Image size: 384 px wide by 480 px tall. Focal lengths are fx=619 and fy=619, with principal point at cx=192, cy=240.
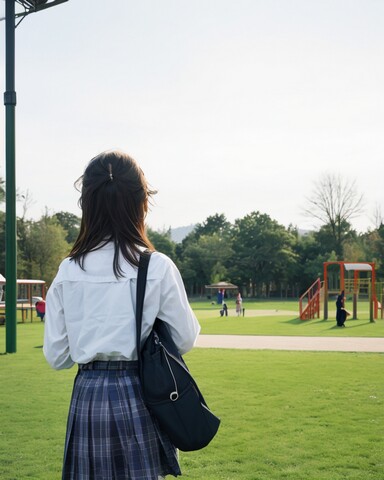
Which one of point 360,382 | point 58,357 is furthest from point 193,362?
point 58,357

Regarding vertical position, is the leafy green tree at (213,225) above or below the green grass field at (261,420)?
above

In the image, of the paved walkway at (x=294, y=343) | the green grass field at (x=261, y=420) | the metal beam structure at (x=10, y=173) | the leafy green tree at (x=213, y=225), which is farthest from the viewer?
the leafy green tree at (x=213, y=225)

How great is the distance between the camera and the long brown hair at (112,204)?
2676 mm

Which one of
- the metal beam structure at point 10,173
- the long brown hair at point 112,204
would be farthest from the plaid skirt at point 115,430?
the metal beam structure at point 10,173

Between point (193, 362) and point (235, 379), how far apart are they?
93.9 inches

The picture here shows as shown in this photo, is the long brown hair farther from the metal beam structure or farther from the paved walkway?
the paved walkway

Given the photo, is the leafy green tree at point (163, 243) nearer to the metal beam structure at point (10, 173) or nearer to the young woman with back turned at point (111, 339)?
the metal beam structure at point (10, 173)

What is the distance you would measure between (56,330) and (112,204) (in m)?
0.59

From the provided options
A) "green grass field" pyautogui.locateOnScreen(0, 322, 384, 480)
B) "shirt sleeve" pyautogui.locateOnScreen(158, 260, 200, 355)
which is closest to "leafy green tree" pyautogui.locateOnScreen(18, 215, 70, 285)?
"green grass field" pyautogui.locateOnScreen(0, 322, 384, 480)

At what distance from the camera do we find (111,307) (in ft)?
8.20

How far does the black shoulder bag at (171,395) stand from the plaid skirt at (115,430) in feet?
0.29

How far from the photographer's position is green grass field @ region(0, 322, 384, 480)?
5.30 m

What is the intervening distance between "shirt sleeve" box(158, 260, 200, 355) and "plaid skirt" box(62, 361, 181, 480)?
0.22 m

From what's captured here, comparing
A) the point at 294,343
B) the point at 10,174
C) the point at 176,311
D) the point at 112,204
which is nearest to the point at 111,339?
the point at 176,311
